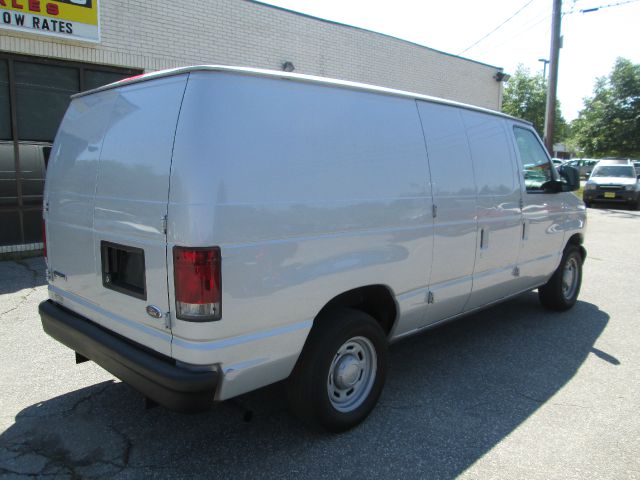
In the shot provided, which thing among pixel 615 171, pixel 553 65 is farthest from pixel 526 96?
pixel 553 65

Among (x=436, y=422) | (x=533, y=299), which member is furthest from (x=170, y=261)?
(x=533, y=299)

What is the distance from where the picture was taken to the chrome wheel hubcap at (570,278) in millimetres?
5918

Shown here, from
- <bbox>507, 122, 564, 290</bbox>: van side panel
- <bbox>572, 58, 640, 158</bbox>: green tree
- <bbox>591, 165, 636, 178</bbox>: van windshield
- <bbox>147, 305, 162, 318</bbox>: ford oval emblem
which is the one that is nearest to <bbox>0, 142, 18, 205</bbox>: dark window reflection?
<bbox>147, 305, 162, 318</bbox>: ford oval emblem

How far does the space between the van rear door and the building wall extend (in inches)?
226

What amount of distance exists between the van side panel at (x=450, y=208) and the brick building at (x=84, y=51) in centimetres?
485

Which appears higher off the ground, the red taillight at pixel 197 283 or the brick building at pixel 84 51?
the brick building at pixel 84 51

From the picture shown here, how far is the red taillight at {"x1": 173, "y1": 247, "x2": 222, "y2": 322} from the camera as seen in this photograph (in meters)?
2.41

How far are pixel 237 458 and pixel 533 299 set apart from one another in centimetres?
480

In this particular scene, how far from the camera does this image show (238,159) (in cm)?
249

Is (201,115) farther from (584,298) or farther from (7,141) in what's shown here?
(7,141)

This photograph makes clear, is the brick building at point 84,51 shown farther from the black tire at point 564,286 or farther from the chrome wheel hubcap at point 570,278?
the chrome wheel hubcap at point 570,278

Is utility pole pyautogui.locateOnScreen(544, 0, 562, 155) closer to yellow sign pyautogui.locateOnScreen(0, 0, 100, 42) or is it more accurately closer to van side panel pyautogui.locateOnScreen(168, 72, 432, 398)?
yellow sign pyautogui.locateOnScreen(0, 0, 100, 42)

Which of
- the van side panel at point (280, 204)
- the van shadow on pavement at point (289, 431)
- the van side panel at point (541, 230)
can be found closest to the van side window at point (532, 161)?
the van side panel at point (541, 230)

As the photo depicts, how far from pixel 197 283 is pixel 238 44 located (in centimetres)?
838
